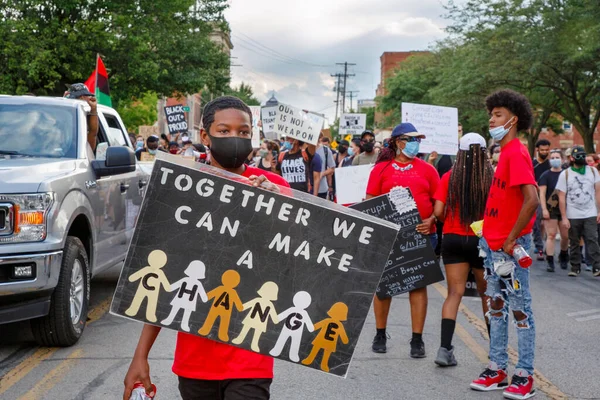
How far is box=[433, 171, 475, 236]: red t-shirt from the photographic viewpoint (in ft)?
21.0

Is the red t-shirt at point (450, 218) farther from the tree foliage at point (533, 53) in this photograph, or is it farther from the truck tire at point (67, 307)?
the tree foliage at point (533, 53)

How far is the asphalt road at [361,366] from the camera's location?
5.71m

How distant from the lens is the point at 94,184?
24.6 feet

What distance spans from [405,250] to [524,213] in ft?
5.69

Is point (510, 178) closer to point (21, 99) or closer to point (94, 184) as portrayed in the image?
point (94, 184)

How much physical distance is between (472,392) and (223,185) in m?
3.45

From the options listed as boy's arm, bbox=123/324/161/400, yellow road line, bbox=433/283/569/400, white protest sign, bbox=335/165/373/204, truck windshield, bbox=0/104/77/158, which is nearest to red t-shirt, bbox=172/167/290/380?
boy's arm, bbox=123/324/161/400

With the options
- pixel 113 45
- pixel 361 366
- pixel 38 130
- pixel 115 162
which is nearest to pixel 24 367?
pixel 115 162

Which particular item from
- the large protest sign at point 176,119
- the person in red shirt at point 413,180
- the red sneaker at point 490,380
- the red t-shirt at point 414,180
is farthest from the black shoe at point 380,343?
the large protest sign at point 176,119

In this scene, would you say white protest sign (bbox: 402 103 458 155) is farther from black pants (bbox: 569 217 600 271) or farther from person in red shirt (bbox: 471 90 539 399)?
person in red shirt (bbox: 471 90 539 399)

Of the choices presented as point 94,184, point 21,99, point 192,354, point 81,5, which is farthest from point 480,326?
point 81,5

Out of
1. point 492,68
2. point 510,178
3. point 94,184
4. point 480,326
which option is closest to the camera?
point 510,178

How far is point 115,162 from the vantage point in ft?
24.2

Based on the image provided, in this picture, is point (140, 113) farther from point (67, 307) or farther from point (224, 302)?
point (224, 302)
